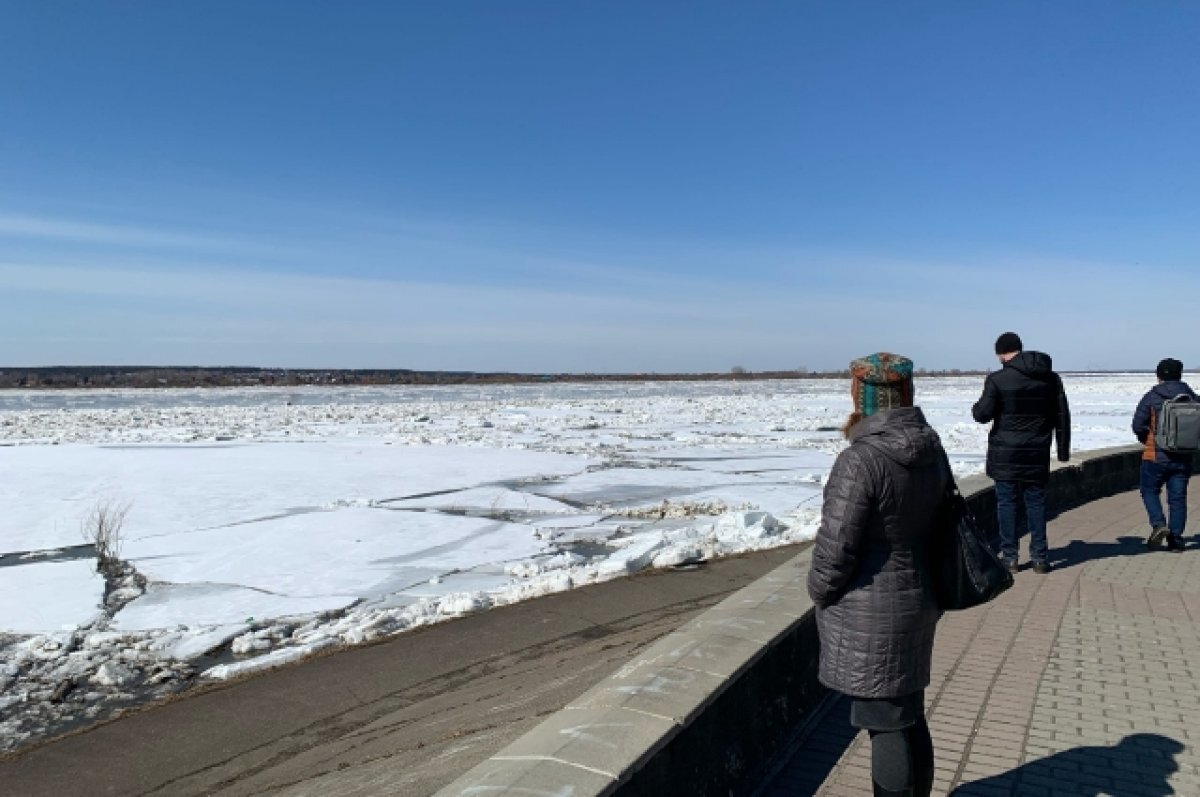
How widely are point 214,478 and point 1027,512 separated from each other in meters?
12.8

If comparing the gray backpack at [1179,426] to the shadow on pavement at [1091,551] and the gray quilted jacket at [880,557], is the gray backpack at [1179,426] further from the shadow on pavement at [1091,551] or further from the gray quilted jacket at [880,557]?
the gray quilted jacket at [880,557]

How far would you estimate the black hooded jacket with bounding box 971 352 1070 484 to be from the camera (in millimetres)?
6152

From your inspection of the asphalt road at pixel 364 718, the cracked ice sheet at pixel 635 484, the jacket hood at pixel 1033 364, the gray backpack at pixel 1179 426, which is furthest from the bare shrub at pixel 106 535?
the gray backpack at pixel 1179 426

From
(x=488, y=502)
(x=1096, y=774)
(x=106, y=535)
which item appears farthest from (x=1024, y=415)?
(x=106, y=535)

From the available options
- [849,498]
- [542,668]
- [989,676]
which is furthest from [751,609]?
[542,668]

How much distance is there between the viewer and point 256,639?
6.61m

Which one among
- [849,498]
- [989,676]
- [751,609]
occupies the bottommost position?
[989,676]

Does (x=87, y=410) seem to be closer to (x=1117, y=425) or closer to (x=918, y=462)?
(x=1117, y=425)

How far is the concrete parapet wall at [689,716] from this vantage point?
2418 millimetres

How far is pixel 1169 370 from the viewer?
24.0ft

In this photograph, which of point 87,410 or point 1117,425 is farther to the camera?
point 87,410

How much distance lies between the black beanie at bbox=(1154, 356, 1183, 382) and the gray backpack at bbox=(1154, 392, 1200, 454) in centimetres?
25

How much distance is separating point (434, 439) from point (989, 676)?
2011 cm

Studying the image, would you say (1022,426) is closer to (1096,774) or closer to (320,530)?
(1096,774)
